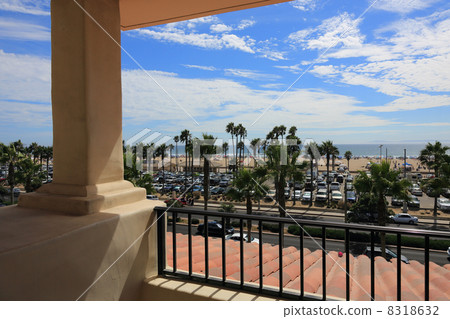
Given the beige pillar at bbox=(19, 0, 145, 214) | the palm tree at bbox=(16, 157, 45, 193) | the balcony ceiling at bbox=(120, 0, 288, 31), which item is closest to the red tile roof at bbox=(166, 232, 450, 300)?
the beige pillar at bbox=(19, 0, 145, 214)

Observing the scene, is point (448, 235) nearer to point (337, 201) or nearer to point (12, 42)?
point (12, 42)

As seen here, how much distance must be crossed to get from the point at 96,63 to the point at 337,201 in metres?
31.9

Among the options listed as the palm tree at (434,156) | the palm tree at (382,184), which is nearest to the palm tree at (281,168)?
the palm tree at (382,184)

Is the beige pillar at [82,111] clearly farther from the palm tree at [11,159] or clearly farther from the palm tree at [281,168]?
the palm tree at [11,159]

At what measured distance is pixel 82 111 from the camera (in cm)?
199

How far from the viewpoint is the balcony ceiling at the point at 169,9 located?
2498mm

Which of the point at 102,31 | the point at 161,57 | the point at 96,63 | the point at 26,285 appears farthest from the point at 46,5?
the point at 161,57

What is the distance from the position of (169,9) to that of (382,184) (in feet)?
50.6

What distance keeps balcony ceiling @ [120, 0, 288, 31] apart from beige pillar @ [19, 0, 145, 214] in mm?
434

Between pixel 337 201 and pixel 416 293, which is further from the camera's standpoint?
pixel 337 201

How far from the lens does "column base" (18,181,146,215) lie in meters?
1.88

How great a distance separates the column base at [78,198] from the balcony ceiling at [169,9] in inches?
63.3

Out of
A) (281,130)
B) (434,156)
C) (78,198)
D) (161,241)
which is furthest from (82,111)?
(281,130)

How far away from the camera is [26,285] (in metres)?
1.24
